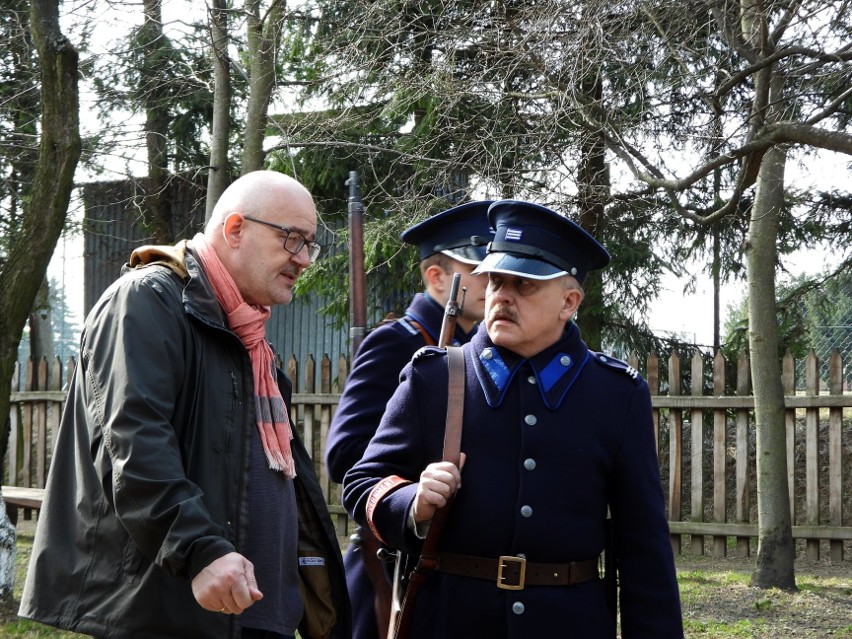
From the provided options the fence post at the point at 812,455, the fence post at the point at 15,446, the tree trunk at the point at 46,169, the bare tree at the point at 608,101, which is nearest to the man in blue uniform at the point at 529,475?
the bare tree at the point at 608,101

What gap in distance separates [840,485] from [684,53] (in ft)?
13.3

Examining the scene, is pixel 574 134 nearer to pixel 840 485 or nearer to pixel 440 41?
pixel 440 41

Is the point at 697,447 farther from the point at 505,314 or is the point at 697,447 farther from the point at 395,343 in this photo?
the point at 505,314

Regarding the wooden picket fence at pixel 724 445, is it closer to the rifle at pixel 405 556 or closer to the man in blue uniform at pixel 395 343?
the man in blue uniform at pixel 395 343

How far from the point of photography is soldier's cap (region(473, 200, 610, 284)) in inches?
117

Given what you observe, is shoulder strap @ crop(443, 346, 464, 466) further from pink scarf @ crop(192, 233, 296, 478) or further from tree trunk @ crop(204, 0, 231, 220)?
tree trunk @ crop(204, 0, 231, 220)

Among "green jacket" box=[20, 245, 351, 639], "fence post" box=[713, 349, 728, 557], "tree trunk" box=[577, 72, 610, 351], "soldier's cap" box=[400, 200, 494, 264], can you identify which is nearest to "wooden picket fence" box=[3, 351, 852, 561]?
"fence post" box=[713, 349, 728, 557]

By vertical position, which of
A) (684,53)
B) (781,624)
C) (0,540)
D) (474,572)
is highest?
(684,53)

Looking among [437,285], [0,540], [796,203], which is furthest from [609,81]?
[0,540]

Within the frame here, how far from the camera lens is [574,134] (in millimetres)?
7496

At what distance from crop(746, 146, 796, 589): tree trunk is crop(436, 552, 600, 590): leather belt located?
5.33 m

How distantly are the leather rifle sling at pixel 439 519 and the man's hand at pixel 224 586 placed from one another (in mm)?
547

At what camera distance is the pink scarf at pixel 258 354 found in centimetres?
309

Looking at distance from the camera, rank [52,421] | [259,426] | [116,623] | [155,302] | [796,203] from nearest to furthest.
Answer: [116,623] < [155,302] < [259,426] < [796,203] < [52,421]
